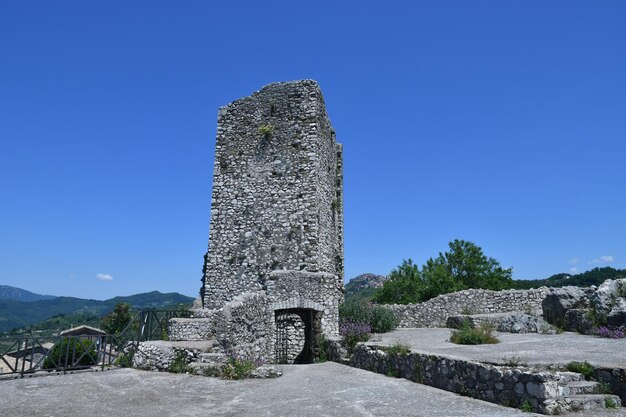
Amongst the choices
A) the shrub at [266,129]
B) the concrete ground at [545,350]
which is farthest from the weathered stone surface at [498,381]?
the shrub at [266,129]

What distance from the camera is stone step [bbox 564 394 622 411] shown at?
727 cm

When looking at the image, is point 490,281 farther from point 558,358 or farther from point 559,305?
point 558,358

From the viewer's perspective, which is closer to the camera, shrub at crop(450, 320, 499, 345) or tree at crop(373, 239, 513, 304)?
shrub at crop(450, 320, 499, 345)

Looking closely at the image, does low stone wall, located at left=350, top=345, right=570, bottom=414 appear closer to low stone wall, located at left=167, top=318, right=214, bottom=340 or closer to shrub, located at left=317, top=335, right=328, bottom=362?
shrub, located at left=317, top=335, right=328, bottom=362

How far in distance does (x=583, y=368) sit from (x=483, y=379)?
5.95 feet

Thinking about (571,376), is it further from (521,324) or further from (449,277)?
(449,277)

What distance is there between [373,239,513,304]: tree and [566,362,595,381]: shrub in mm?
29085

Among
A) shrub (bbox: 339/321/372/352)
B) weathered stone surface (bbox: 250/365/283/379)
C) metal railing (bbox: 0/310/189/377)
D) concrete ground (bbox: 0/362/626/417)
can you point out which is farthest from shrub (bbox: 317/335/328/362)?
metal railing (bbox: 0/310/189/377)

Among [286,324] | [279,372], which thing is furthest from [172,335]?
[279,372]

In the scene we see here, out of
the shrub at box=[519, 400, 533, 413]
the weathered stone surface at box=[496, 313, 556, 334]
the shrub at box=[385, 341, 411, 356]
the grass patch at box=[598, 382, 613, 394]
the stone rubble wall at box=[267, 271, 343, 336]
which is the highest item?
the stone rubble wall at box=[267, 271, 343, 336]

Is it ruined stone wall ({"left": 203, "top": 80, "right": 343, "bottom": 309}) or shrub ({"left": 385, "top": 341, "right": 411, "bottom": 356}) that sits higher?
ruined stone wall ({"left": 203, "top": 80, "right": 343, "bottom": 309})

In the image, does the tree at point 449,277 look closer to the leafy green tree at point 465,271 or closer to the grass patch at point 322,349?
the leafy green tree at point 465,271

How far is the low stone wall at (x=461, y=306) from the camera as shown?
853 inches

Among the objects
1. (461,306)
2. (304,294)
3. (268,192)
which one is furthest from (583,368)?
(461,306)
